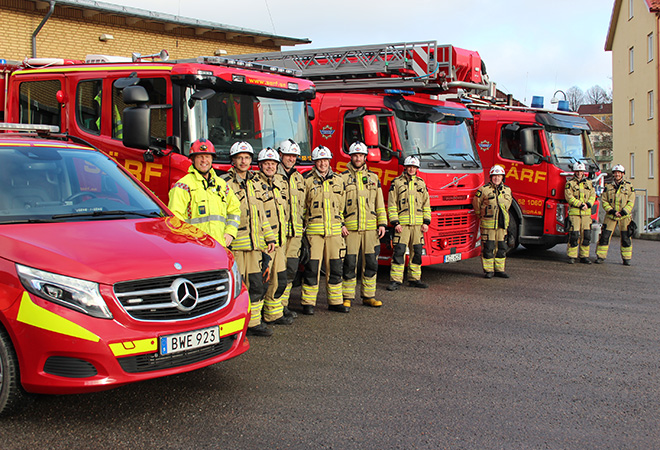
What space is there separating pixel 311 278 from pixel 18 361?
3.92 meters

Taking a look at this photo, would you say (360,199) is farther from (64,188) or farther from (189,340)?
(189,340)

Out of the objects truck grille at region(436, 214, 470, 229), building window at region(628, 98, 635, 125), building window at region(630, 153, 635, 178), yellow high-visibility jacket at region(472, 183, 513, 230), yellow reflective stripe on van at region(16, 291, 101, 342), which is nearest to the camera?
yellow reflective stripe on van at region(16, 291, 101, 342)

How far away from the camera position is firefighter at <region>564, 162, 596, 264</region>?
37.8 ft

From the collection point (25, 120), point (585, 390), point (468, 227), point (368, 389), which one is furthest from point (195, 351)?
point (468, 227)

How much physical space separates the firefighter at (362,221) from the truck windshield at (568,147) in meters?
5.12

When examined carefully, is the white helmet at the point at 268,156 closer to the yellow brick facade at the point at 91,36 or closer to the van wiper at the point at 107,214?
the van wiper at the point at 107,214

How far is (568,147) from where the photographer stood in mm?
12039

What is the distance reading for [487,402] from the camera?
4633 millimetres

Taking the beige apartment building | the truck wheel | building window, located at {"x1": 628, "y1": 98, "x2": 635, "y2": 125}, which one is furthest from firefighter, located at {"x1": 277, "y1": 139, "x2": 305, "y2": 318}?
building window, located at {"x1": 628, "y1": 98, "x2": 635, "y2": 125}

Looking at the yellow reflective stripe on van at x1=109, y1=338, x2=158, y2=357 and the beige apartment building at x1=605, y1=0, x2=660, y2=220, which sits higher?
the beige apartment building at x1=605, y1=0, x2=660, y2=220

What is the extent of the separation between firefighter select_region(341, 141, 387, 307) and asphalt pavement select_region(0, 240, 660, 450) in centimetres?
37

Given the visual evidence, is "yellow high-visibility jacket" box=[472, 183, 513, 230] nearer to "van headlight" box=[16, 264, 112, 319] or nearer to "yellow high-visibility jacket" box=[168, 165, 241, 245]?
"yellow high-visibility jacket" box=[168, 165, 241, 245]

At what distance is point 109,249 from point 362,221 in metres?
4.13

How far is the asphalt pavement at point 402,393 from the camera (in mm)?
3967
